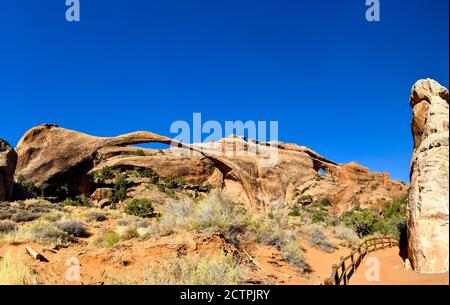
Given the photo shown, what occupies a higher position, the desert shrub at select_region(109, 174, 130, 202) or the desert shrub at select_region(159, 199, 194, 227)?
the desert shrub at select_region(109, 174, 130, 202)

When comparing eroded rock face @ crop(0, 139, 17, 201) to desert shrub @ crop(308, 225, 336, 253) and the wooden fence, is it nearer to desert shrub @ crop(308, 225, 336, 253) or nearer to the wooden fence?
desert shrub @ crop(308, 225, 336, 253)

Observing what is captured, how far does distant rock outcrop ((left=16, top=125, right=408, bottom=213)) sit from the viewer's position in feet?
94.5

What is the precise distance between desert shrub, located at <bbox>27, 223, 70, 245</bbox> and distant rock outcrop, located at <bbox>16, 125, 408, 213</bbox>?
17.5m

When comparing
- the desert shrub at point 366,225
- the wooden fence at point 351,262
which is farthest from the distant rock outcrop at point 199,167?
the wooden fence at point 351,262

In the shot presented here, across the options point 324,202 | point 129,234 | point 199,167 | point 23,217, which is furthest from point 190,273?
point 199,167

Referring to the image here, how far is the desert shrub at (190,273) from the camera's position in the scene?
6.80 meters

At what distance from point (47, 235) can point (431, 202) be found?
10.4m

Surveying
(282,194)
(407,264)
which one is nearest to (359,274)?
(407,264)

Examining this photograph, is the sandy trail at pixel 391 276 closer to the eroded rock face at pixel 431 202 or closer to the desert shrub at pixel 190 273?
the eroded rock face at pixel 431 202

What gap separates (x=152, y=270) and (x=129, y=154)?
32.1 m

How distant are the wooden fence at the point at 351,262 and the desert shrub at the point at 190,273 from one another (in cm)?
190

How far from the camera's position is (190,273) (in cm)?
718

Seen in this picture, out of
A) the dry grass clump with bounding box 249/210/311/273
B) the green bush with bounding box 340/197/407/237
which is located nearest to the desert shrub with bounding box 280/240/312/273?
the dry grass clump with bounding box 249/210/311/273

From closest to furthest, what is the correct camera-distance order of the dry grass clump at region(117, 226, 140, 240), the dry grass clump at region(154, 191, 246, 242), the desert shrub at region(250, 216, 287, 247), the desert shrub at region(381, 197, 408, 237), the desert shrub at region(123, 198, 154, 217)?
the dry grass clump at region(154, 191, 246, 242)
the dry grass clump at region(117, 226, 140, 240)
the desert shrub at region(250, 216, 287, 247)
the desert shrub at region(381, 197, 408, 237)
the desert shrub at region(123, 198, 154, 217)
